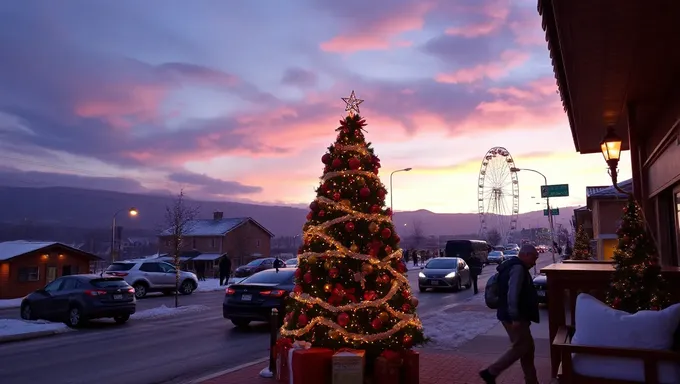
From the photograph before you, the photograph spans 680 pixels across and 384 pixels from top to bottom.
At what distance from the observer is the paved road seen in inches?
343

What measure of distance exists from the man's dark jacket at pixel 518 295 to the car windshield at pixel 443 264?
19603 millimetres

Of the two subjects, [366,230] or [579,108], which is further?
[579,108]

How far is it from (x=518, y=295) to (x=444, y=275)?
18.9 meters

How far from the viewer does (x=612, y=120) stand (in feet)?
32.9

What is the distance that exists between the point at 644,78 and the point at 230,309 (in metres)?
10.3

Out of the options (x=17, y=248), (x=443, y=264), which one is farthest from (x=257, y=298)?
(x=17, y=248)

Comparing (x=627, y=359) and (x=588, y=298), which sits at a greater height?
(x=588, y=298)

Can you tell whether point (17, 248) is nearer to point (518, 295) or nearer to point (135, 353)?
point (135, 353)

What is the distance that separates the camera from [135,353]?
10.7 m

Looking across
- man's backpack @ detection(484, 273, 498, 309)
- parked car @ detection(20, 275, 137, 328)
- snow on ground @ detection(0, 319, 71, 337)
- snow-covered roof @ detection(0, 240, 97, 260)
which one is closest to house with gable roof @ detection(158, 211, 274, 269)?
snow-covered roof @ detection(0, 240, 97, 260)

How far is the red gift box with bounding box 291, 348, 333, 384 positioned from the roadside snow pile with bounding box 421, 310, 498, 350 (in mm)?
4226

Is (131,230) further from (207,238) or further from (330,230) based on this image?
(330,230)

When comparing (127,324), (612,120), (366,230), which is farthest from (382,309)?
(127,324)

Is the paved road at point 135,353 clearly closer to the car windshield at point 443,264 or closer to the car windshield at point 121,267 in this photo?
the car windshield at point 121,267
